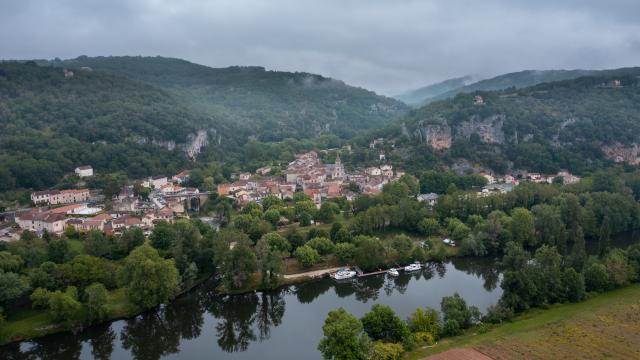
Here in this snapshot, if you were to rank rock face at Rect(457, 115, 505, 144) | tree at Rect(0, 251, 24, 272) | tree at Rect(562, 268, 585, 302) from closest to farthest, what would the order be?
tree at Rect(562, 268, 585, 302), tree at Rect(0, 251, 24, 272), rock face at Rect(457, 115, 505, 144)

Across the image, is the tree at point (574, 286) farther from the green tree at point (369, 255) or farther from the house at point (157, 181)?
the house at point (157, 181)

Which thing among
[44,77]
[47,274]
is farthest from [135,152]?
[47,274]

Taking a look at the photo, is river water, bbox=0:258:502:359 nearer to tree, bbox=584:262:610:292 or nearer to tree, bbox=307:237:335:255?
tree, bbox=307:237:335:255

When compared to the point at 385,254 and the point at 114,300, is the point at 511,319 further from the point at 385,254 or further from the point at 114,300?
the point at 114,300

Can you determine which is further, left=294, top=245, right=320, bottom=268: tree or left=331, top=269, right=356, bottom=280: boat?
left=294, top=245, right=320, bottom=268: tree

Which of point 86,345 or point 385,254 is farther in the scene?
point 385,254

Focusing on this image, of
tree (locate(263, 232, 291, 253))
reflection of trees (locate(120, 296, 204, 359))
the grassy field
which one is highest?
tree (locate(263, 232, 291, 253))

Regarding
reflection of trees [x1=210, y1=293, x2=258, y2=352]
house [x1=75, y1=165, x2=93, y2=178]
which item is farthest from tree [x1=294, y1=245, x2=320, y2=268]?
house [x1=75, y1=165, x2=93, y2=178]

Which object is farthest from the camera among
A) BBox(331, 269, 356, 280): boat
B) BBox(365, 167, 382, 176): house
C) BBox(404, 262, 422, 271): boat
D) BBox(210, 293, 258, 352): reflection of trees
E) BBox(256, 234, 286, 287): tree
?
BBox(365, 167, 382, 176): house
